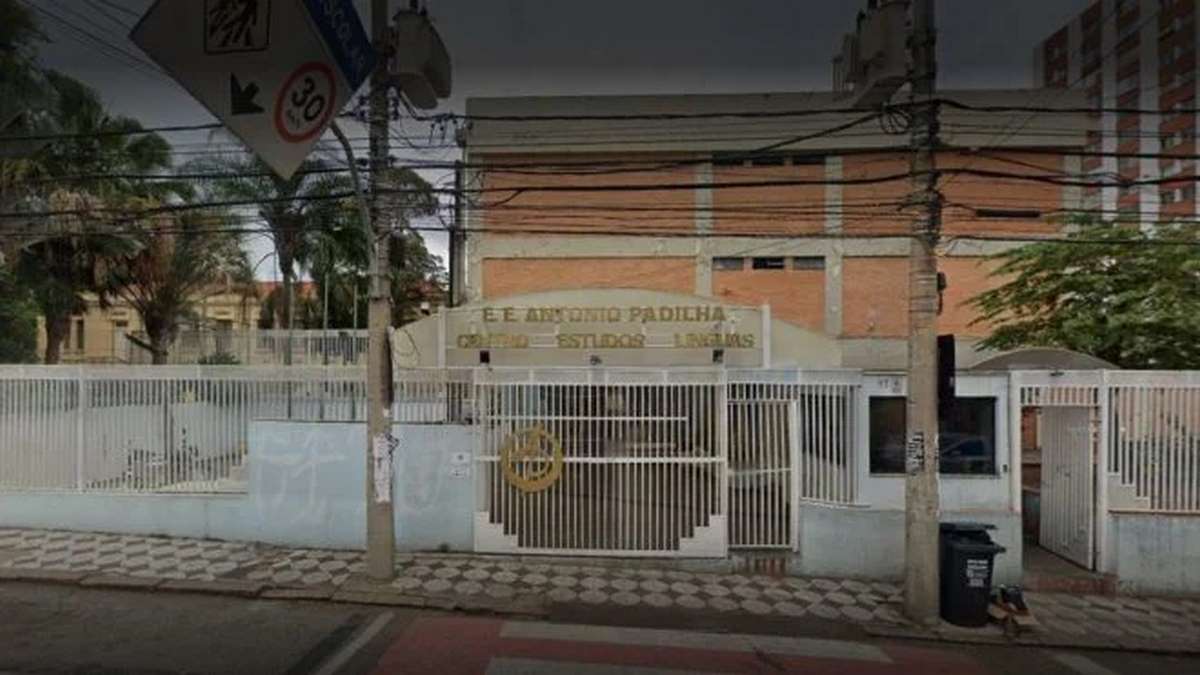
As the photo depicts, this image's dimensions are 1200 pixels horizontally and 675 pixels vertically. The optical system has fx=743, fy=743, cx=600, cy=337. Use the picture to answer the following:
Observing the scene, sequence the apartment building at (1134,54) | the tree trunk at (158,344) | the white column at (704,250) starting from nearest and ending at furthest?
the apartment building at (1134,54) < the tree trunk at (158,344) < the white column at (704,250)

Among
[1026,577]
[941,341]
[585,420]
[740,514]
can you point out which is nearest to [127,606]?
[585,420]

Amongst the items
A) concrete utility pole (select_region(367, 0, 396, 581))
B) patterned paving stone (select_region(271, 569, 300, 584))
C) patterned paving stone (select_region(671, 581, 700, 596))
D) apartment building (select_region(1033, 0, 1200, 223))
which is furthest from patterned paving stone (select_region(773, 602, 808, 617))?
apartment building (select_region(1033, 0, 1200, 223))

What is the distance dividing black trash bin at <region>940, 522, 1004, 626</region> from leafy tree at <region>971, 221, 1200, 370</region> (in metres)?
7.11

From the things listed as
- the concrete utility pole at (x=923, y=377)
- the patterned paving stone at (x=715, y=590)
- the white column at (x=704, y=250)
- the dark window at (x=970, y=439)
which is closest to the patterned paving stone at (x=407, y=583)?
the patterned paving stone at (x=715, y=590)

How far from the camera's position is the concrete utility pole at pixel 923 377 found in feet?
24.1

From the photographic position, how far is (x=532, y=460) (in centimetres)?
932

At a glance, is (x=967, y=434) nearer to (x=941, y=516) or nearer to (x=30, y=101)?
(x=941, y=516)

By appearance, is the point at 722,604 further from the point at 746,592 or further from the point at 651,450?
the point at 651,450

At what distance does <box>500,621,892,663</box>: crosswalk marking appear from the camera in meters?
6.49

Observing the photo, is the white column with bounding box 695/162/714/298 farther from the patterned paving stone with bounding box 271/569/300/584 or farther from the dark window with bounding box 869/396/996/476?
the patterned paving stone with bounding box 271/569/300/584

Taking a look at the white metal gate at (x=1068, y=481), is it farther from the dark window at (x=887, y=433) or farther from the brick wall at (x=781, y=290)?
the brick wall at (x=781, y=290)

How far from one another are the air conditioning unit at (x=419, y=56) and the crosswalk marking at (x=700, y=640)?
545cm

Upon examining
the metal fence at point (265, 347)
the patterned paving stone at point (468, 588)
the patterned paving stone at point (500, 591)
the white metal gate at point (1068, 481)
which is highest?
the metal fence at point (265, 347)

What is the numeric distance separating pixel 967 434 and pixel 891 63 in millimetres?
4608
